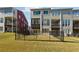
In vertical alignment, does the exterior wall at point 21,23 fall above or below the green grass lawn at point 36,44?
above

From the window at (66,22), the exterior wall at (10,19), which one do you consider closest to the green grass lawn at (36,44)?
the exterior wall at (10,19)

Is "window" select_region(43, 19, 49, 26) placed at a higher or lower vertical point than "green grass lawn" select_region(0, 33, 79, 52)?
higher

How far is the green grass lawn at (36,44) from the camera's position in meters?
11.6

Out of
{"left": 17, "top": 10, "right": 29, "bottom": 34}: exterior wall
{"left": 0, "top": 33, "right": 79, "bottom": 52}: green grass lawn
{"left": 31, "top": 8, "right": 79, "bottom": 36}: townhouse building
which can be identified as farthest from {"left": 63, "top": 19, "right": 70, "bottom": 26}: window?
{"left": 17, "top": 10, "right": 29, "bottom": 34}: exterior wall

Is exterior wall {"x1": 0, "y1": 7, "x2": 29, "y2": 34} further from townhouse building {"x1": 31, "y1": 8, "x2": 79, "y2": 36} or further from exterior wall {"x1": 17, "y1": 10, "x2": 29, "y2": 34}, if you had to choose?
townhouse building {"x1": 31, "y1": 8, "x2": 79, "y2": 36}

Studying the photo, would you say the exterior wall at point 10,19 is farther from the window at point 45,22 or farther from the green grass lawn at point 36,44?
the window at point 45,22

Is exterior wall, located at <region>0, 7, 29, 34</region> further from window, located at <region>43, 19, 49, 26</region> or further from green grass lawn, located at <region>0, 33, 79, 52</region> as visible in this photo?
window, located at <region>43, 19, 49, 26</region>

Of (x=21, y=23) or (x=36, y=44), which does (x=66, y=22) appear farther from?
(x=21, y=23)

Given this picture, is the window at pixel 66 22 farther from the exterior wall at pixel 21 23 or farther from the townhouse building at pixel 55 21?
the exterior wall at pixel 21 23

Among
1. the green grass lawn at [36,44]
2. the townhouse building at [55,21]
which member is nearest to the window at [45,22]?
the townhouse building at [55,21]

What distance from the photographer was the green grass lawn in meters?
11.6

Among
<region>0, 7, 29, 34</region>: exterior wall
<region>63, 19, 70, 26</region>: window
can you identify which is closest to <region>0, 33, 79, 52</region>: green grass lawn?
<region>0, 7, 29, 34</region>: exterior wall
